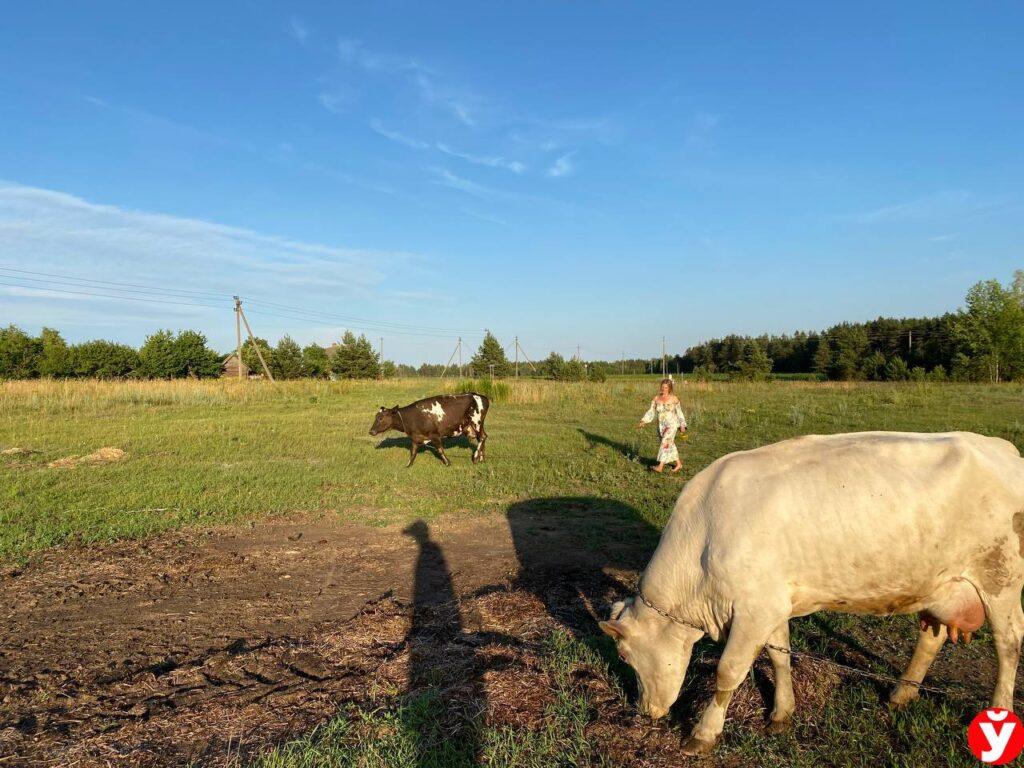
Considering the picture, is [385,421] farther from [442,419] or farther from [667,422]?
[667,422]

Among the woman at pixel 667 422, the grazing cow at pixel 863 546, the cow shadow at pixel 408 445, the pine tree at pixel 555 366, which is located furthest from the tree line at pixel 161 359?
the grazing cow at pixel 863 546

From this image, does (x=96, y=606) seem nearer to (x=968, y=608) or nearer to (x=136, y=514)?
(x=136, y=514)

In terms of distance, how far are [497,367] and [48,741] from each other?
4888 centimetres

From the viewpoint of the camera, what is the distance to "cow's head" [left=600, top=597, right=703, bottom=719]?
11.6 ft

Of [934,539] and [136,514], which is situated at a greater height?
[934,539]

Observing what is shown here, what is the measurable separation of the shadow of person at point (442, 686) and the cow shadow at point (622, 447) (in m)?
7.55

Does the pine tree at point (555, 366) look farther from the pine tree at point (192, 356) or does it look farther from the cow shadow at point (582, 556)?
the cow shadow at point (582, 556)

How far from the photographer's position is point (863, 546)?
318 cm

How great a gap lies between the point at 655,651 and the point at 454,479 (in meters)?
7.88

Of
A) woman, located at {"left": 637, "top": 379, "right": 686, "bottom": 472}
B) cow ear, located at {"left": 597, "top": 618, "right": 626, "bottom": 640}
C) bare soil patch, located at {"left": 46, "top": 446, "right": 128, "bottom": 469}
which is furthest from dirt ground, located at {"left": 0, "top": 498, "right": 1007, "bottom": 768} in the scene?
bare soil patch, located at {"left": 46, "top": 446, "right": 128, "bottom": 469}

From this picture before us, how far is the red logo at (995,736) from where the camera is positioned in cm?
246

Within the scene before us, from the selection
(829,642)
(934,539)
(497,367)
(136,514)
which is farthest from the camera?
(497,367)

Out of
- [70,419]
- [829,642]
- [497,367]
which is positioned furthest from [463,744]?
[497,367]

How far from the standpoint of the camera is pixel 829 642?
4.59 m
